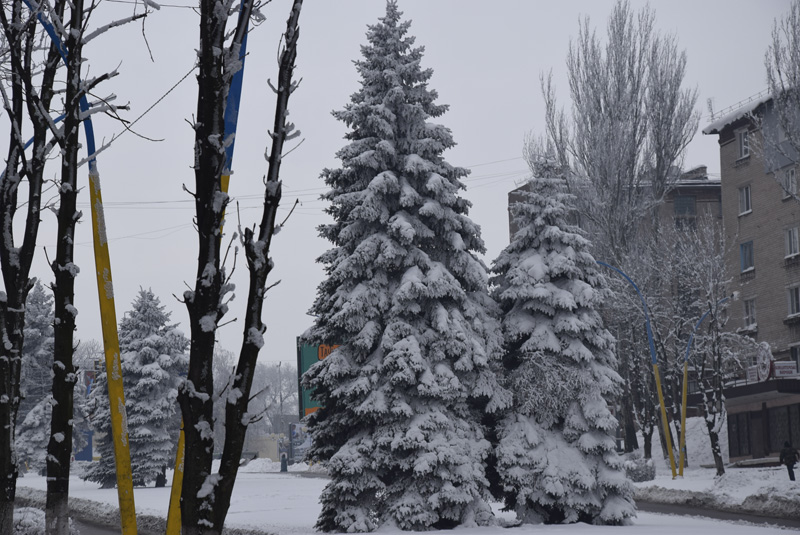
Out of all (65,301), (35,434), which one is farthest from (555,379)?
(35,434)

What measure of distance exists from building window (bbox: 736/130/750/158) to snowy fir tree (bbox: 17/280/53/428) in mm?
41412

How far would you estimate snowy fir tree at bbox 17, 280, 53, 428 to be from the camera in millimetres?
59312

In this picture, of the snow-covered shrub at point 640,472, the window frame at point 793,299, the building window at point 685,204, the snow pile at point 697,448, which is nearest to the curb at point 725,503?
the snow-covered shrub at point 640,472

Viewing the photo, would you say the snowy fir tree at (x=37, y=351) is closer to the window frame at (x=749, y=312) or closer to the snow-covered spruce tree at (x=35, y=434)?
the snow-covered spruce tree at (x=35, y=434)

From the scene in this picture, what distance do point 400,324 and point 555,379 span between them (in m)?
4.03

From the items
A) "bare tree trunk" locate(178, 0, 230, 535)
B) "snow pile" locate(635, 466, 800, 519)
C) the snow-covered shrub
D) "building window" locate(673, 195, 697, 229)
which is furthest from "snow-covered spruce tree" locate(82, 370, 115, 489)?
"bare tree trunk" locate(178, 0, 230, 535)

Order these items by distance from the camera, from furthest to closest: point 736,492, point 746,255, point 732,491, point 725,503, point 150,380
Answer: point 746,255, point 150,380, point 732,491, point 736,492, point 725,503

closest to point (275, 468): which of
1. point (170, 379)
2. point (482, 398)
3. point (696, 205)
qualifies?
point (170, 379)

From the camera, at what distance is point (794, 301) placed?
44406 millimetres

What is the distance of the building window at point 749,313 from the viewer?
4731 centimetres

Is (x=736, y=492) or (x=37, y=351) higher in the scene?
(x=37, y=351)

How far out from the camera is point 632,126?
44406mm

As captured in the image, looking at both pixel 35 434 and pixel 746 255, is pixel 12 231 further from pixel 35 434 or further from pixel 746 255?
pixel 35 434

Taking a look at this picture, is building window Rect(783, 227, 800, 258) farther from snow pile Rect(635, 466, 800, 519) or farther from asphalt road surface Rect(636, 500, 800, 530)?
asphalt road surface Rect(636, 500, 800, 530)
